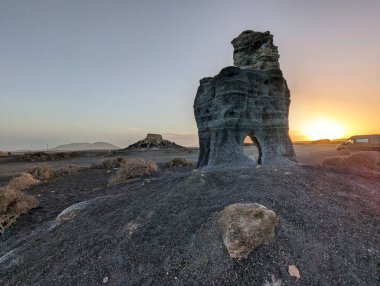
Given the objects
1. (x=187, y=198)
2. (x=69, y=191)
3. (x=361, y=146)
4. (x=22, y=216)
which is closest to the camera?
(x=187, y=198)

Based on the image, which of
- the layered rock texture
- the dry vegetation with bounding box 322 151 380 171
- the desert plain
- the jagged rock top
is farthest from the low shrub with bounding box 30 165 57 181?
the dry vegetation with bounding box 322 151 380 171

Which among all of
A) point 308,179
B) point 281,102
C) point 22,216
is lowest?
point 22,216

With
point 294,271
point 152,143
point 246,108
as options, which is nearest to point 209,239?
point 294,271

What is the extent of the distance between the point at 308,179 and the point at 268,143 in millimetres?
6195

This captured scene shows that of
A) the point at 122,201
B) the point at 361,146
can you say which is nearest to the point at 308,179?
the point at 122,201

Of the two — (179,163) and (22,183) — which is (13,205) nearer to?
(22,183)

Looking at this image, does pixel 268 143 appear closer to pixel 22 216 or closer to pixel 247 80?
pixel 247 80

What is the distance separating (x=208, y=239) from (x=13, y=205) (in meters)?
9.54

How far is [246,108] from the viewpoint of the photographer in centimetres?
1244

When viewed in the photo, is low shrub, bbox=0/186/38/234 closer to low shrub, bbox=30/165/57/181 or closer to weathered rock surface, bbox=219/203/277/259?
weathered rock surface, bbox=219/203/277/259

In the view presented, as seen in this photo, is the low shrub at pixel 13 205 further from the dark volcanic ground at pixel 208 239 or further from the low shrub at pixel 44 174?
the low shrub at pixel 44 174

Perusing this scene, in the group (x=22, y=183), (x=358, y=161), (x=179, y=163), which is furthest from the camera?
(x=179, y=163)

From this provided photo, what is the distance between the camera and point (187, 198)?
612 cm

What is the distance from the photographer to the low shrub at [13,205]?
940 cm
